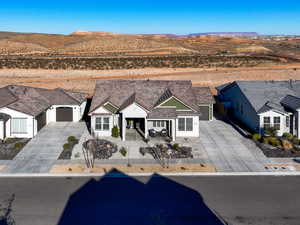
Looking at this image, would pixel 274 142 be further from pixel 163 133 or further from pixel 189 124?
pixel 163 133

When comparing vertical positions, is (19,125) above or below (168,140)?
above

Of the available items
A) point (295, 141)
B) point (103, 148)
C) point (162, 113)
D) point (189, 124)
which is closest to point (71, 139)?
point (103, 148)

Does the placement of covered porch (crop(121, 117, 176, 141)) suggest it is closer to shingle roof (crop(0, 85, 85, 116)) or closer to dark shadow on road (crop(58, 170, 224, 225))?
shingle roof (crop(0, 85, 85, 116))

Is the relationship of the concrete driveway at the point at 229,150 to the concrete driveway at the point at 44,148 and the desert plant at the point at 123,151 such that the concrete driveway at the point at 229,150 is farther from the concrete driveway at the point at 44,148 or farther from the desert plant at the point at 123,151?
the concrete driveway at the point at 44,148

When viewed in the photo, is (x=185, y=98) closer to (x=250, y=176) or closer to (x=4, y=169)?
(x=250, y=176)

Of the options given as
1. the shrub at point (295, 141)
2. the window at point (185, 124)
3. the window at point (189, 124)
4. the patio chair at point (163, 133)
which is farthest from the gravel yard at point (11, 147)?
the shrub at point (295, 141)
